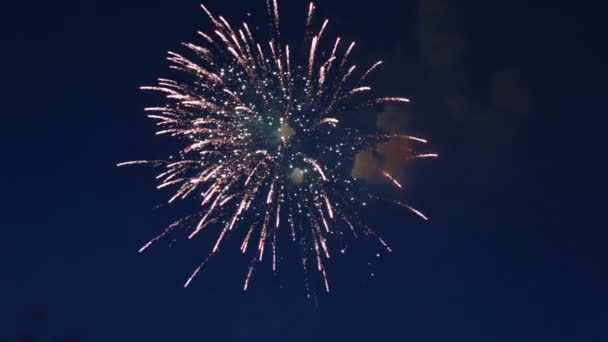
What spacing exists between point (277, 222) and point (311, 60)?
481cm

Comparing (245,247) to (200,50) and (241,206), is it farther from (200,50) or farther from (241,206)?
(200,50)

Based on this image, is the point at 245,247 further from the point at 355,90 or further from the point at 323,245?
the point at 355,90

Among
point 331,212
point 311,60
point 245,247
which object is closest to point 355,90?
point 311,60

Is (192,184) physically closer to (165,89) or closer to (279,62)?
(165,89)

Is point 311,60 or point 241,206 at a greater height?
point 311,60

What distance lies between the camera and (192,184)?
2447 centimetres

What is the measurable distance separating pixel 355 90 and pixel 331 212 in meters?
3.68

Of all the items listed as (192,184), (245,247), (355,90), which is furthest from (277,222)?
(355,90)

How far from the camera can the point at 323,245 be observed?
78.7 feet

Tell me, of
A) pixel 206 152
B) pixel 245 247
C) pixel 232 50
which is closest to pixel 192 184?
pixel 206 152

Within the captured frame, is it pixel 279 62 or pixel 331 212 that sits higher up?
pixel 279 62

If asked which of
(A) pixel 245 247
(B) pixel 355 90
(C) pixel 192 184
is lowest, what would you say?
(A) pixel 245 247

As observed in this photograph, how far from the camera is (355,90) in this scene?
2369 cm

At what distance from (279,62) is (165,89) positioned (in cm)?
355
